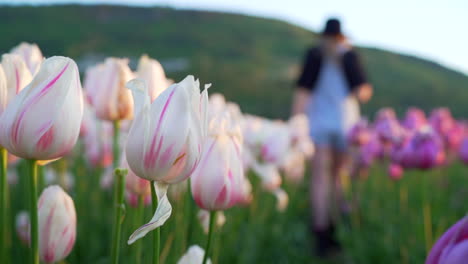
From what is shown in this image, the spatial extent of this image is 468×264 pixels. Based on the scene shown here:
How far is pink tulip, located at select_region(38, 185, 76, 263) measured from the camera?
0.97 meters

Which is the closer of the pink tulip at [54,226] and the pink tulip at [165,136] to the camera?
the pink tulip at [165,136]

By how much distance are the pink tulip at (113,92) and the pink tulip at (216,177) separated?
16.5 inches

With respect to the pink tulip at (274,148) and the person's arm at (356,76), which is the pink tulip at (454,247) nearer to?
the pink tulip at (274,148)

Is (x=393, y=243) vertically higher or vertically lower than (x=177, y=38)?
lower

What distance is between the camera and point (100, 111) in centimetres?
131

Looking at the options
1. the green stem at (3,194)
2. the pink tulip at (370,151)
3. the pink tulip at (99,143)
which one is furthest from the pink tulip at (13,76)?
the pink tulip at (370,151)

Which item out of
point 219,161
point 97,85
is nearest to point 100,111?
point 97,85

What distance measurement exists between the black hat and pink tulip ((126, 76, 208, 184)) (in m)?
3.56

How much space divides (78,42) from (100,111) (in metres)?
35.5

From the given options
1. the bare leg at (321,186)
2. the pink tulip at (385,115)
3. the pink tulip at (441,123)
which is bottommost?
the bare leg at (321,186)

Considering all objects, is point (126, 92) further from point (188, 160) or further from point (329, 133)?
point (329, 133)

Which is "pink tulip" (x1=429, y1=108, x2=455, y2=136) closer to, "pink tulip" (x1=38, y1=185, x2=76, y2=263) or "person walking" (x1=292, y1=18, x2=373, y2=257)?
"person walking" (x1=292, y1=18, x2=373, y2=257)

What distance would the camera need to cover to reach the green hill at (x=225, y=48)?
26656mm

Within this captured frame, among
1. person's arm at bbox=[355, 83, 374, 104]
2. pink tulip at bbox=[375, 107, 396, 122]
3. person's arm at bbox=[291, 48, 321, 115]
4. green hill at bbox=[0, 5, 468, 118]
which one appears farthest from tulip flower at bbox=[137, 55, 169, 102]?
green hill at bbox=[0, 5, 468, 118]
